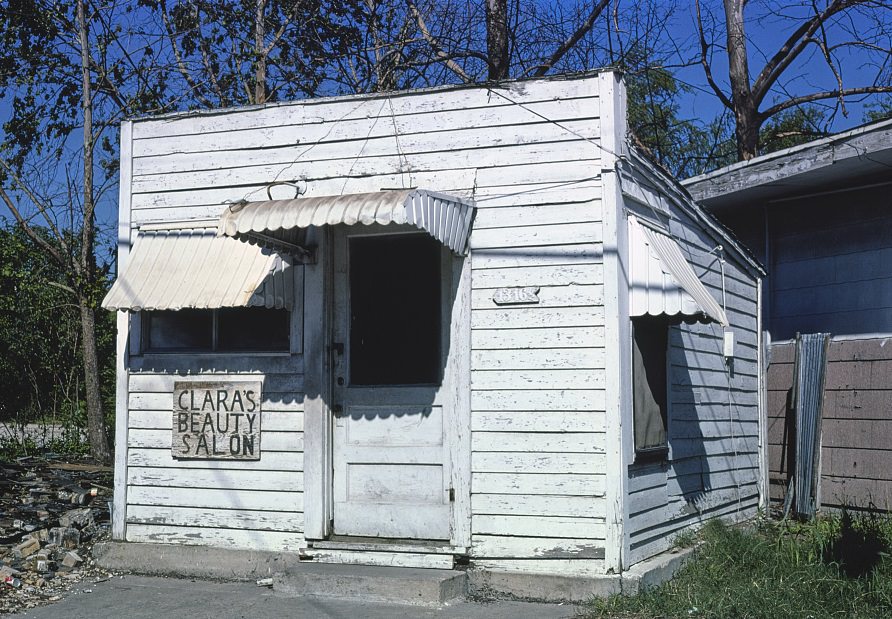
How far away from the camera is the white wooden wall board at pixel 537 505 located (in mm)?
6261

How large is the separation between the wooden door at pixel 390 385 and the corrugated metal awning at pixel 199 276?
508 mm

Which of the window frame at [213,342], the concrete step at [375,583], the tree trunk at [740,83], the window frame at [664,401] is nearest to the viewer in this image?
the concrete step at [375,583]

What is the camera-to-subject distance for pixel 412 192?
603 cm

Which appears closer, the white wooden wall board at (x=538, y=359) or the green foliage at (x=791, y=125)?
the white wooden wall board at (x=538, y=359)

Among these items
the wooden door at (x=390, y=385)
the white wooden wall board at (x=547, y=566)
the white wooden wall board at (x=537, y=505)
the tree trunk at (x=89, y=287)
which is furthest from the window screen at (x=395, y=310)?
the tree trunk at (x=89, y=287)

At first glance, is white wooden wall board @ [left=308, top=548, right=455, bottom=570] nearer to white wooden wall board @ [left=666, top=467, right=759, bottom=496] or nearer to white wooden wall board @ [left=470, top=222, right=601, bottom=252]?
white wooden wall board @ [left=666, top=467, right=759, bottom=496]

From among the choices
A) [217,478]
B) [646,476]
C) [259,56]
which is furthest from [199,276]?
[259,56]

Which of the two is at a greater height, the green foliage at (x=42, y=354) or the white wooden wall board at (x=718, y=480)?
the green foliage at (x=42, y=354)

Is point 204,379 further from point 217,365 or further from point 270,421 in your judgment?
point 270,421

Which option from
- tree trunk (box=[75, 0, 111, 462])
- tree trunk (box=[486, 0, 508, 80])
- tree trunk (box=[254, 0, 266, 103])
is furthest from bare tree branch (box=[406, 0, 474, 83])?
tree trunk (box=[75, 0, 111, 462])

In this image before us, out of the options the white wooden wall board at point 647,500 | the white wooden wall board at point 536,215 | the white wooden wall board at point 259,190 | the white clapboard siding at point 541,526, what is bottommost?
the white clapboard siding at point 541,526

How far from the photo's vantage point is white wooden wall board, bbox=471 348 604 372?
6355 millimetres

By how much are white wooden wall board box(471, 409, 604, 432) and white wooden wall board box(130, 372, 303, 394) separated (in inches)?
55.9

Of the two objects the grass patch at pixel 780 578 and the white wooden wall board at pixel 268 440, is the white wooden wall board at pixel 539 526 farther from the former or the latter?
the white wooden wall board at pixel 268 440
